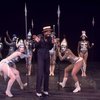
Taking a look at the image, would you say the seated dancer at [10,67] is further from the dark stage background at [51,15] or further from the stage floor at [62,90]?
the dark stage background at [51,15]

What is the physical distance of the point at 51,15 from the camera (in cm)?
2127

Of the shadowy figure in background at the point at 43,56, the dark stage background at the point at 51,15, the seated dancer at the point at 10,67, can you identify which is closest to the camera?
the shadowy figure in background at the point at 43,56

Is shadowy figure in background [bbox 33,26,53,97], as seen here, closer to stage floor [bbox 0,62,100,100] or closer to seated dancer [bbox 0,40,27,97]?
stage floor [bbox 0,62,100,100]

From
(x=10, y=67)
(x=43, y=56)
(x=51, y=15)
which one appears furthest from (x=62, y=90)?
(x=51, y=15)

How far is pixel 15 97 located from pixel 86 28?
344 inches

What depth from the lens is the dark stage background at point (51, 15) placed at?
69.4 ft

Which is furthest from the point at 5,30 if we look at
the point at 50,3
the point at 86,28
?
the point at 86,28

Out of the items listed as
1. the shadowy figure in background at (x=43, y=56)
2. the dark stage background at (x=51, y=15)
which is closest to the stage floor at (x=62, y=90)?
the shadowy figure in background at (x=43, y=56)

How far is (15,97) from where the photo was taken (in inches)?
526

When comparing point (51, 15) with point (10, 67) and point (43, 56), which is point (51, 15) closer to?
point (10, 67)

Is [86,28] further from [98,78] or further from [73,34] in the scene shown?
[98,78]

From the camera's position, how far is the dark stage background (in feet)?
69.4

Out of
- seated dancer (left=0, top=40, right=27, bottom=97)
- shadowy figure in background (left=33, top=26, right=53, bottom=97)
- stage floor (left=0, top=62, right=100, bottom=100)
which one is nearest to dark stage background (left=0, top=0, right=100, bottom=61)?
stage floor (left=0, top=62, right=100, bottom=100)

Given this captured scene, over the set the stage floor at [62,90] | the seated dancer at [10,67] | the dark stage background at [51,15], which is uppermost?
the dark stage background at [51,15]
